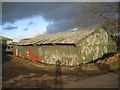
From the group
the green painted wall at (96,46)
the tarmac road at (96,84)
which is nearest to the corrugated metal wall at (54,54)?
the green painted wall at (96,46)

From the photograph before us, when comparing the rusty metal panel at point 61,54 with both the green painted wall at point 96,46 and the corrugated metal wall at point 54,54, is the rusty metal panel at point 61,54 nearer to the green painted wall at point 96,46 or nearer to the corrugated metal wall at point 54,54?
the corrugated metal wall at point 54,54

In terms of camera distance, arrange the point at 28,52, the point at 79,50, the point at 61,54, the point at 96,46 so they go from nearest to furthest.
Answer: the point at 79,50 → the point at 61,54 → the point at 96,46 → the point at 28,52

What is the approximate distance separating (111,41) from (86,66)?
7711 millimetres

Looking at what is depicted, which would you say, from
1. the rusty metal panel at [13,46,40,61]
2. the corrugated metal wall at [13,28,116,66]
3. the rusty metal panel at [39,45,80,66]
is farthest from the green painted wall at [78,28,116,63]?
the rusty metal panel at [13,46,40,61]

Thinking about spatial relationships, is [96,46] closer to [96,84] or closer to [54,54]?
[54,54]

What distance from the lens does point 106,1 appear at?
61.6 ft

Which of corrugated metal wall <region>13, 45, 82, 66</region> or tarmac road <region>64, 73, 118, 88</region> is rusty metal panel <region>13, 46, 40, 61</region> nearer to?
corrugated metal wall <region>13, 45, 82, 66</region>

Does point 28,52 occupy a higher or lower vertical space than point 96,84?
higher

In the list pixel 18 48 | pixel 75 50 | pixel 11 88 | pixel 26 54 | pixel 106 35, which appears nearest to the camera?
pixel 11 88

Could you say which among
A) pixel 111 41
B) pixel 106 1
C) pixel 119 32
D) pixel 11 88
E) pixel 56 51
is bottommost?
pixel 11 88

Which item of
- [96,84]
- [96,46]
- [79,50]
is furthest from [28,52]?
[96,84]

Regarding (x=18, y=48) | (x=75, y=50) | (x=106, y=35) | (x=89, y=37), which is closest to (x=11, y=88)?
(x=75, y=50)

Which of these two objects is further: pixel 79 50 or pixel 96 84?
pixel 79 50

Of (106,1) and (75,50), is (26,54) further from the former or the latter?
(106,1)
